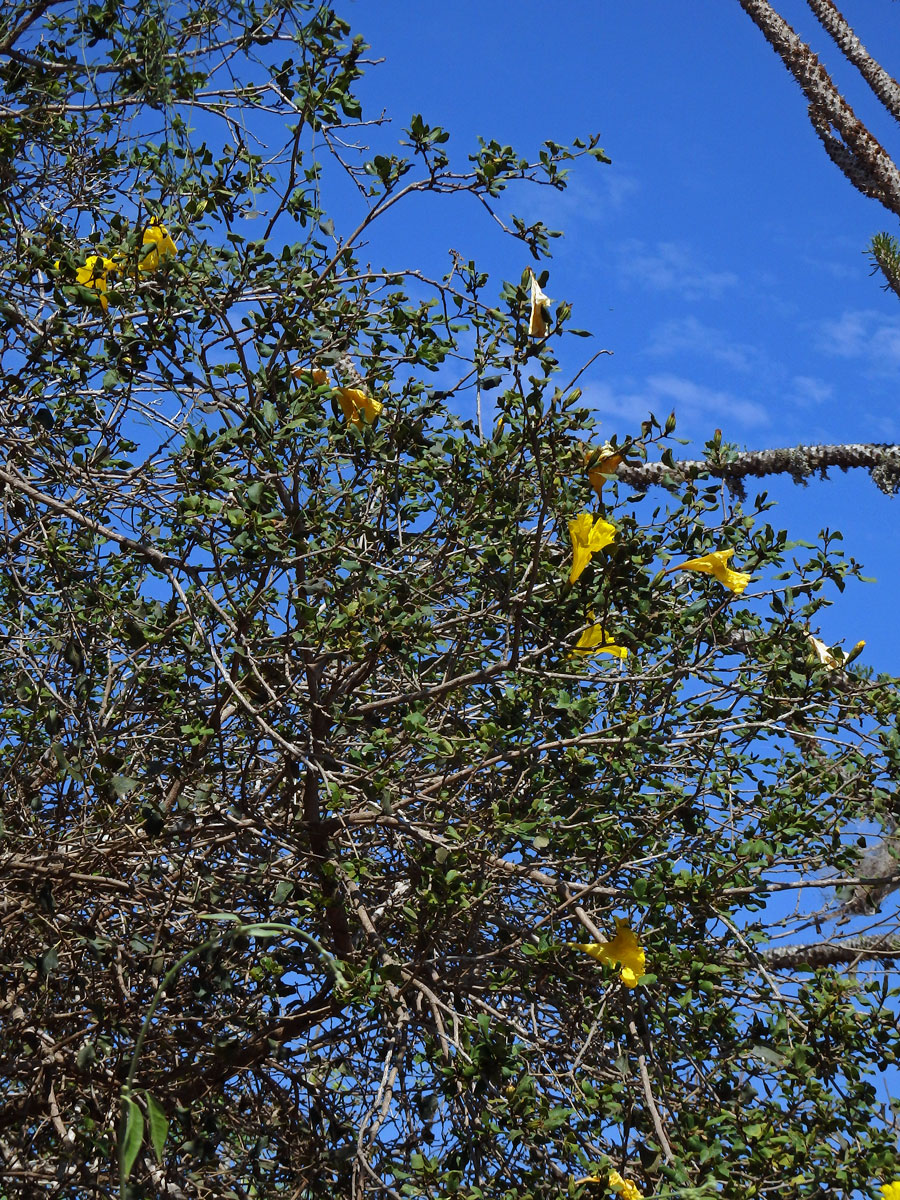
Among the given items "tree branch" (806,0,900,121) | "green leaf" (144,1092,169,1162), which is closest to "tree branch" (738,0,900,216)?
"tree branch" (806,0,900,121)

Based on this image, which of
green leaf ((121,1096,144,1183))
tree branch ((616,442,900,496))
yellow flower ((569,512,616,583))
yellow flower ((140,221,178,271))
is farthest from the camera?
tree branch ((616,442,900,496))

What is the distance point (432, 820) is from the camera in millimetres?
2773

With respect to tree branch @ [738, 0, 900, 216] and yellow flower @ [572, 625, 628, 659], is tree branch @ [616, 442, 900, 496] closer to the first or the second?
tree branch @ [738, 0, 900, 216]

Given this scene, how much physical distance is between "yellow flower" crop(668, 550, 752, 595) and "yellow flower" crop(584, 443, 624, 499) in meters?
0.26

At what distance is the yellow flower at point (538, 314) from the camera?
2.13m

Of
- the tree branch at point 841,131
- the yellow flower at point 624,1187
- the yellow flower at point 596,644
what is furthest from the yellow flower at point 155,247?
the tree branch at point 841,131

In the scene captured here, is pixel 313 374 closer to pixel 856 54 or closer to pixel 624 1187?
pixel 624 1187

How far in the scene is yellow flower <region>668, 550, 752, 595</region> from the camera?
8.55 feet

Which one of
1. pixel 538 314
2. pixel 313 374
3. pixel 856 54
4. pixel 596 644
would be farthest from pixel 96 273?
pixel 856 54

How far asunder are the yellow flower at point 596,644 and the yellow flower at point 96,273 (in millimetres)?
1250

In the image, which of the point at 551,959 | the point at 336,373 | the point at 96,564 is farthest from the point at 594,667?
the point at 96,564

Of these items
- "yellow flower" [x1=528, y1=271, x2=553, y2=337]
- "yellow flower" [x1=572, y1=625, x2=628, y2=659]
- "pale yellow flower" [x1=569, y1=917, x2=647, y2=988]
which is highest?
"yellow flower" [x1=528, y1=271, x2=553, y2=337]

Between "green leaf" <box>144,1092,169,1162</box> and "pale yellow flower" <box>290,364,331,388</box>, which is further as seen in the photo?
"pale yellow flower" <box>290,364,331,388</box>

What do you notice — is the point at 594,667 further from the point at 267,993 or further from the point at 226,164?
the point at 226,164
